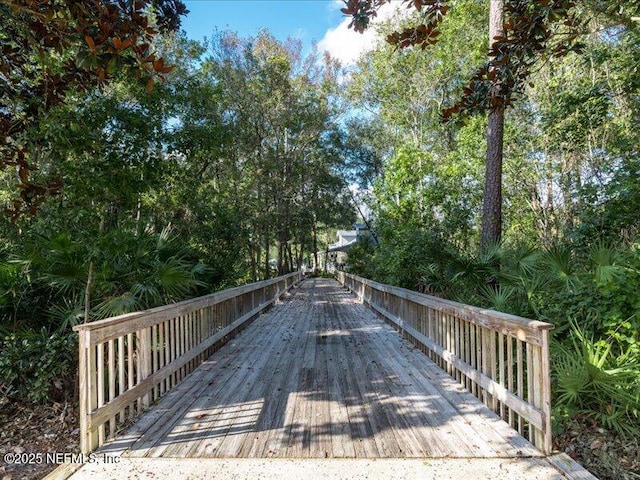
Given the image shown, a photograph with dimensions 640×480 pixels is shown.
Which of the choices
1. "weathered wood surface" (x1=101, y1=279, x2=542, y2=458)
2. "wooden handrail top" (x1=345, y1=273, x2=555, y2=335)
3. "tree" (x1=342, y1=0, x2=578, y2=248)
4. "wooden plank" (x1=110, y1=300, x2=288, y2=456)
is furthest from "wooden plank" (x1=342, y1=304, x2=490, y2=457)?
"tree" (x1=342, y1=0, x2=578, y2=248)

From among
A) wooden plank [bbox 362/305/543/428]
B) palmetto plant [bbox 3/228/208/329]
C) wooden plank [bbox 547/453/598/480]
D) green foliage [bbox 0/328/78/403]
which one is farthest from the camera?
palmetto plant [bbox 3/228/208/329]

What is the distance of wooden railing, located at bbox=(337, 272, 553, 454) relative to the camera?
107 inches

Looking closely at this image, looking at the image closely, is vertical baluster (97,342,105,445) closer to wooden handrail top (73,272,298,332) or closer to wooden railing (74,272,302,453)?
wooden railing (74,272,302,453)

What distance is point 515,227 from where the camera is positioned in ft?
48.2

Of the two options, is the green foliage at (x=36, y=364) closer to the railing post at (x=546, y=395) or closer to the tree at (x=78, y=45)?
the tree at (x=78, y=45)

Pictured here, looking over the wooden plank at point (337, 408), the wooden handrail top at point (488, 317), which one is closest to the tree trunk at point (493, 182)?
the wooden handrail top at point (488, 317)

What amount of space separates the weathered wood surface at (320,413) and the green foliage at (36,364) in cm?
131

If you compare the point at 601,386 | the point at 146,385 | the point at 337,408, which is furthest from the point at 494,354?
the point at 146,385

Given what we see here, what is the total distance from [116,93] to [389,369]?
7.86 m

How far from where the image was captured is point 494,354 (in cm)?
342

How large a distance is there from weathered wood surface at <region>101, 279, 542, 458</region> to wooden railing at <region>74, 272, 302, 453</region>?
5.7 inches

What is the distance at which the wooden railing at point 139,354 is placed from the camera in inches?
108

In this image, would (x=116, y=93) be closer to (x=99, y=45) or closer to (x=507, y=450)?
(x=99, y=45)

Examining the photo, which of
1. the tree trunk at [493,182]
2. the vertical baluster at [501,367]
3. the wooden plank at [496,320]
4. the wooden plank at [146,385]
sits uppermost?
the tree trunk at [493,182]
